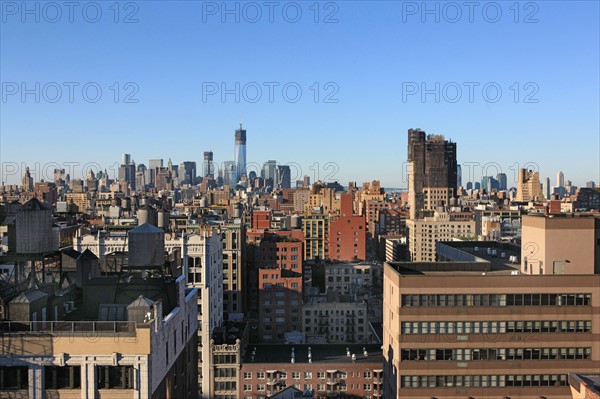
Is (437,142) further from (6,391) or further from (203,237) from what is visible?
(6,391)

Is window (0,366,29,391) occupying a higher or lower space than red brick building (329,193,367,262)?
higher

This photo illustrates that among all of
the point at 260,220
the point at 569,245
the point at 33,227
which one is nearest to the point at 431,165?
the point at 260,220

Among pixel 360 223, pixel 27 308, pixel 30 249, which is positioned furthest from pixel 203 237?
pixel 360 223

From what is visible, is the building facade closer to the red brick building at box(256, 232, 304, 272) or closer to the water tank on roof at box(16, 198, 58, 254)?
the water tank on roof at box(16, 198, 58, 254)

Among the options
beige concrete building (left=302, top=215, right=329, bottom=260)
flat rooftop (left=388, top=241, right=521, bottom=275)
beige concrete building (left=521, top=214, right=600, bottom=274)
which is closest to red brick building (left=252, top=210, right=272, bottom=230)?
beige concrete building (left=302, top=215, right=329, bottom=260)

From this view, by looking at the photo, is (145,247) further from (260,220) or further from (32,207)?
(260,220)

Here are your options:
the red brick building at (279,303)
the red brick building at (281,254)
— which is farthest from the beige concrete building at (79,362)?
the red brick building at (281,254)
